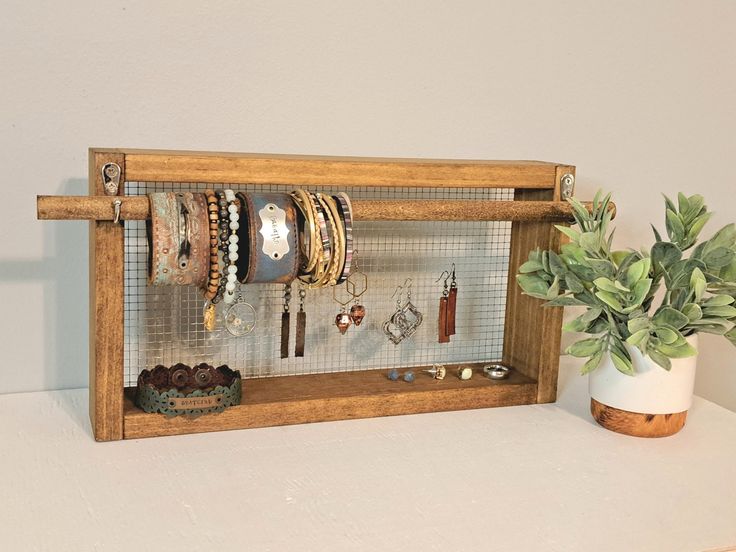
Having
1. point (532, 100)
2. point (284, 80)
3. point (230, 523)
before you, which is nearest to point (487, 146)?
point (532, 100)

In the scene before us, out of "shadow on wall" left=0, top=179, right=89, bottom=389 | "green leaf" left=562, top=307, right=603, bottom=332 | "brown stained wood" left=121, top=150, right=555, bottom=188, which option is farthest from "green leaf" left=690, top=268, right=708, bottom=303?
"shadow on wall" left=0, top=179, right=89, bottom=389

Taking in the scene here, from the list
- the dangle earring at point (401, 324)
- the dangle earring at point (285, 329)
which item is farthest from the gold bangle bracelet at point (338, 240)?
the dangle earring at point (401, 324)

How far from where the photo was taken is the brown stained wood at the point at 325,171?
1010 millimetres

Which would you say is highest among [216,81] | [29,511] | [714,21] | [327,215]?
[714,21]

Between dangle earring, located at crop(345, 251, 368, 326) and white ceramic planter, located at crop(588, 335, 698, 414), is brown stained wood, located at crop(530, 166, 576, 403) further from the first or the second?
dangle earring, located at crop(345, 251, 368, 326)

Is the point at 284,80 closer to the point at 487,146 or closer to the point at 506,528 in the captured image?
the point at 487,146

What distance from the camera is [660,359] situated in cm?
105

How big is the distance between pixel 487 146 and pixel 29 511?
31.8 inches

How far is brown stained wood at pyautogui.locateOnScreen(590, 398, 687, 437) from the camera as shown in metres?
1.09

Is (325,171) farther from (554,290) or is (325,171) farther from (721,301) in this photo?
(721,301)

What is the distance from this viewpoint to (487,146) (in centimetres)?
133

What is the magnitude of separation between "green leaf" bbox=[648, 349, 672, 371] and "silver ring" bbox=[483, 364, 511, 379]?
0.77 ft

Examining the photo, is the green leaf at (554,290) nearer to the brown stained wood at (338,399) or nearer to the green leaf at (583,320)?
the green leaf at (583,320)

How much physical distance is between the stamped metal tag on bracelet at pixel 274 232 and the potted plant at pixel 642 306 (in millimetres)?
317
